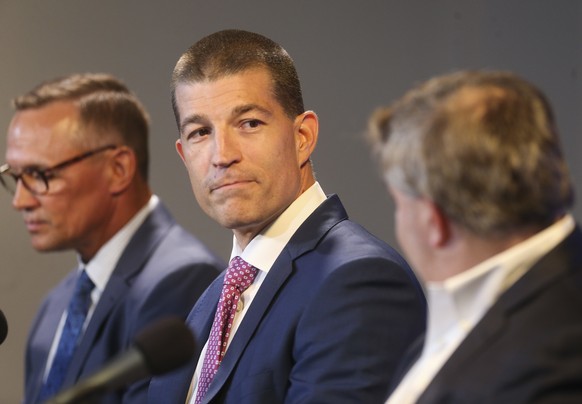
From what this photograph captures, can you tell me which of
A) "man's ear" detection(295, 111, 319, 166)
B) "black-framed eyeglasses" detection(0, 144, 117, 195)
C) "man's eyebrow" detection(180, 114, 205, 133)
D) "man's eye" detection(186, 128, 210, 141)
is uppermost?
"black-framed eyeglasses" detection(0, 144, 117, 195)

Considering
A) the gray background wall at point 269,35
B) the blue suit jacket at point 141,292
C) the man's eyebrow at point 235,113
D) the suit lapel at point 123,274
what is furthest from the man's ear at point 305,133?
the gray background wall at point 269,35

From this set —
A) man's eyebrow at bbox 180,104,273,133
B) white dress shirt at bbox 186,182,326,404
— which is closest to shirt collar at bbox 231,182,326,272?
white dress shirt at bbox 186,182,326,404

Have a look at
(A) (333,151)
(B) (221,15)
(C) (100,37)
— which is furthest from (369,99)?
(C) (100,37)

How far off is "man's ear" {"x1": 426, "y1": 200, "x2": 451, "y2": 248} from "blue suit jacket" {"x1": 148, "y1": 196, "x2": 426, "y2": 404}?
70 centimetres

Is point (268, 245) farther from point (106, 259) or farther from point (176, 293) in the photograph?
point (106, 259)

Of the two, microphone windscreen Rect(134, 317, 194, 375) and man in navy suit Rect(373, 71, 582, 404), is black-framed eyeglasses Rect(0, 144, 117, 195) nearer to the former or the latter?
microphone windscreen Rect(134, 317, 194, 375)

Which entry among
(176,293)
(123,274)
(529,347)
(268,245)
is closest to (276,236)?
(268,245)

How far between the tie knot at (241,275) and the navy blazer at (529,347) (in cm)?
105

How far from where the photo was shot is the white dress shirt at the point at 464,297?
60.0 inches

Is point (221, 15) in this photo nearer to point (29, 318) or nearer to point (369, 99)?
point (369, 99)

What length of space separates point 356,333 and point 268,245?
41 cm

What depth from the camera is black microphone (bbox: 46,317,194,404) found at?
148 centimetres

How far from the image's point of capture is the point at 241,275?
8.42 feet

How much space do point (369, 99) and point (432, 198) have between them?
8.73ft
